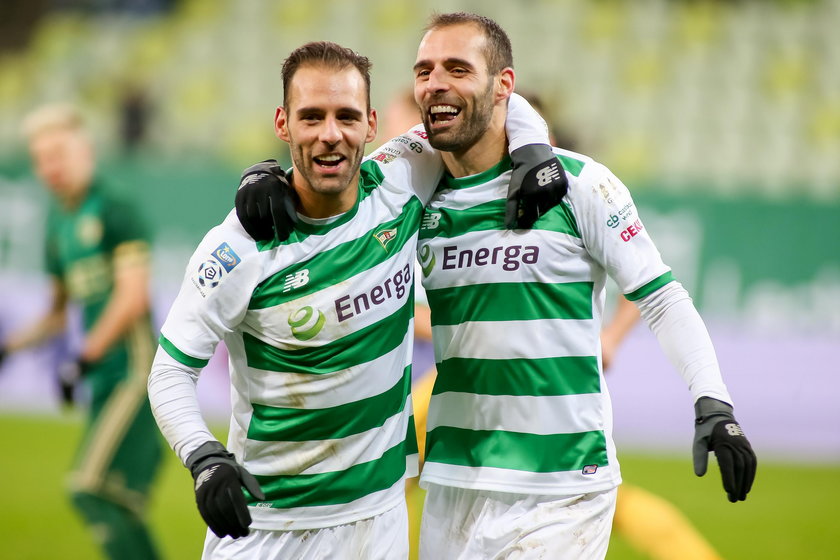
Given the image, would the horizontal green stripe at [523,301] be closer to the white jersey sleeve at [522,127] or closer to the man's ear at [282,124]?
the white jersey sleeve at [522,127]

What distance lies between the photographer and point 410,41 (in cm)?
1270

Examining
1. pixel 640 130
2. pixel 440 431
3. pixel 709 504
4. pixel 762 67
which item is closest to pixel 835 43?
pixel 762 67

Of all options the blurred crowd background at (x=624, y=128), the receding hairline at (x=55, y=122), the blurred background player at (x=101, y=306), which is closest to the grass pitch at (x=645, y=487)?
the blurred crowd background at (x=624, y=128)

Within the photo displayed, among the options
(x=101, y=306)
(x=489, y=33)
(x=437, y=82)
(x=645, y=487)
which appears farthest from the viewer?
(x=645, y=487)

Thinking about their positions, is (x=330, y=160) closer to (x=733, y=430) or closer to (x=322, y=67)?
(x=322, y=67)

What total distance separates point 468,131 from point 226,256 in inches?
31.6

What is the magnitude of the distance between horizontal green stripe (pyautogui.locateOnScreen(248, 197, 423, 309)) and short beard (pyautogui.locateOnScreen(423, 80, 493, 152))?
251 mm

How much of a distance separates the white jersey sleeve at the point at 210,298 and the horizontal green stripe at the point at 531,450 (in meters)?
0.79

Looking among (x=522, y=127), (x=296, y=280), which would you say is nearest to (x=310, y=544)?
(x=296, y=280)

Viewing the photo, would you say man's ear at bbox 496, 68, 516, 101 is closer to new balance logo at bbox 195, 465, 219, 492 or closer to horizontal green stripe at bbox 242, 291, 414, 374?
horizontal green stripe at bbox 242, 291, 414, 374

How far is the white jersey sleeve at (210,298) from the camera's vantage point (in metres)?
2.85

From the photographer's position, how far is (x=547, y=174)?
3055 mm

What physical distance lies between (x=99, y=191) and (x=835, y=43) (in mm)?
9082

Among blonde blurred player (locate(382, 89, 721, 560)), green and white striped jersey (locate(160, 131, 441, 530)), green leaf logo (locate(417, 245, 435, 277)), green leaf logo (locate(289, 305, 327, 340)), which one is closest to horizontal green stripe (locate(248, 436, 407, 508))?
green and white striped jersey (locate(160, 131, 441, 530))
